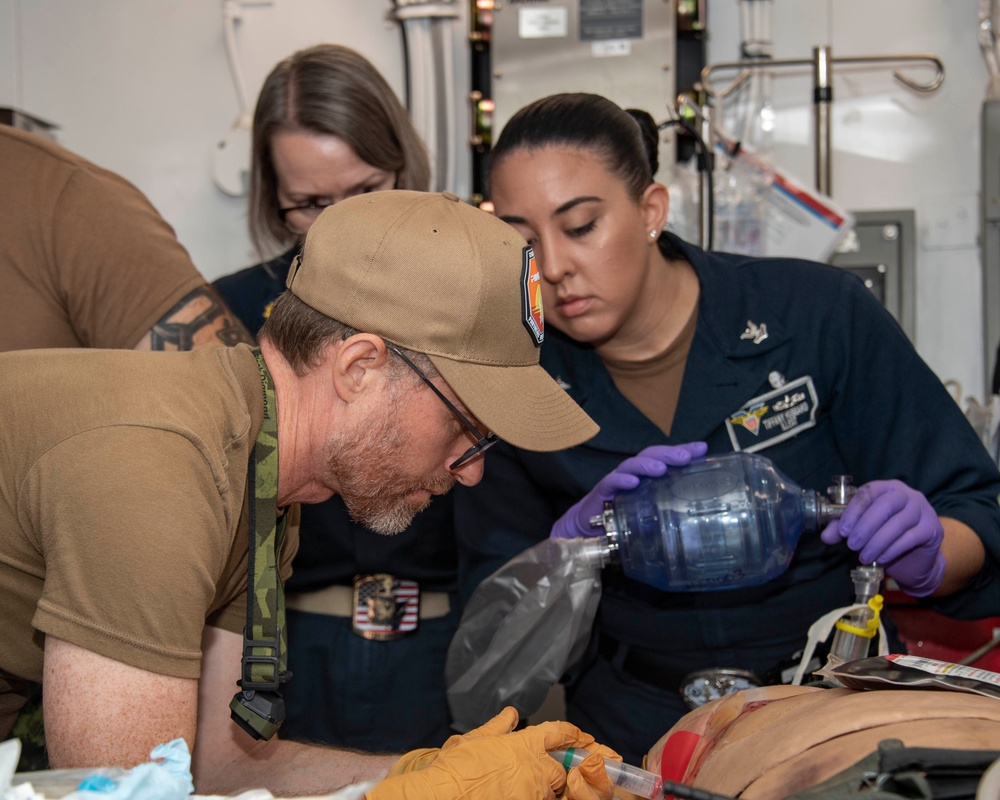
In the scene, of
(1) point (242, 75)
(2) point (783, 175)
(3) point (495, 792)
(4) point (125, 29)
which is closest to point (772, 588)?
(3) point (495, 792)

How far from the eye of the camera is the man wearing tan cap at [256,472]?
94cm

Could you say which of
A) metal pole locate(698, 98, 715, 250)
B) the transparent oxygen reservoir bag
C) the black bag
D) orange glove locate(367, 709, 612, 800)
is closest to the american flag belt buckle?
the transparent oxygen reservoir bag

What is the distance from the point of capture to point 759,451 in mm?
1767

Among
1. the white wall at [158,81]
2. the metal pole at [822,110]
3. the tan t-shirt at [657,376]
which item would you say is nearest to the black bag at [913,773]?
the tan t-shirt at [657,376]

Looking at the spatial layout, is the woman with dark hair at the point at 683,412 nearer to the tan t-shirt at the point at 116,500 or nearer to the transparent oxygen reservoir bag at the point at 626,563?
the transparent oxygen reservoir bag at the point at 626,563

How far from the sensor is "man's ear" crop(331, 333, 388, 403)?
3.82 feet

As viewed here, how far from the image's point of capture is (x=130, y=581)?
0.94 m

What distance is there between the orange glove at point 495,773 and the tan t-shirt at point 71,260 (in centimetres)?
86

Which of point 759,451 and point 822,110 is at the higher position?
point 822,110

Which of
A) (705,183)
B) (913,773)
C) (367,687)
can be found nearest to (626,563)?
(367,687)

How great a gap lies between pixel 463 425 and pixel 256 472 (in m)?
0.27

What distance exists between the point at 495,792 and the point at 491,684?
87 cm

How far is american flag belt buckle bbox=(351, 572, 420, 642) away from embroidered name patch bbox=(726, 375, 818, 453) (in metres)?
0.71

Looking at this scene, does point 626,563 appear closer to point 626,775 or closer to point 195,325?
point 626,775
